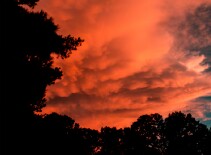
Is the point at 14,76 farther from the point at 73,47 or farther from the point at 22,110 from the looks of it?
the point at 73,47

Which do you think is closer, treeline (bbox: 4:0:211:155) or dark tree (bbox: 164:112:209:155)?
treeline (bbox: 4:0:211:155)

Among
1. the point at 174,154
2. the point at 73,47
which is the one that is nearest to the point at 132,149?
the point at 174,154

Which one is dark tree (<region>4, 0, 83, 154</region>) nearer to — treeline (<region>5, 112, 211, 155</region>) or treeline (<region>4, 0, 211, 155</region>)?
treeline (<region>4, 0, 211, 155</region>)

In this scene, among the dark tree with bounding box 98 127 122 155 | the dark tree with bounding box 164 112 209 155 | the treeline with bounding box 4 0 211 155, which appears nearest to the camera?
the treeline with bounding box 4 0 211 155

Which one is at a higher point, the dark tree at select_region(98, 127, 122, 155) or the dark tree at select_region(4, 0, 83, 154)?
the dark tree at select_region(98, 127, 122, 155)

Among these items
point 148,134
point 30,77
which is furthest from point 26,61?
point 148,134

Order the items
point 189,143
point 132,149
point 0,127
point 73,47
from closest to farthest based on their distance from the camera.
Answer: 1. point 0,127
2. point 73,47
3. point 189,143
4. point 132,149

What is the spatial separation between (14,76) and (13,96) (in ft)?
3.33

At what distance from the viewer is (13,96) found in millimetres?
13523

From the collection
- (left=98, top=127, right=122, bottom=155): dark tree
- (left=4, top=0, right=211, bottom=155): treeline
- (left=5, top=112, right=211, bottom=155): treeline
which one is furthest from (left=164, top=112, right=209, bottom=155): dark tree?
(left=4, top=0, right=211, bottom=155): treeline

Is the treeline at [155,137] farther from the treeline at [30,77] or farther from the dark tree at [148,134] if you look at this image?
the treeline at [30,77]

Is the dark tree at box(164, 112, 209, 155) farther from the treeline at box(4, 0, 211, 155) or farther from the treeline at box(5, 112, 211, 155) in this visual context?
the treeline at box(4, 0, 211, 155)

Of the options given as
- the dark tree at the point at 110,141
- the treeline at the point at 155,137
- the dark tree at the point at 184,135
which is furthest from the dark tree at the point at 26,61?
the dark tree at the point at 110,141

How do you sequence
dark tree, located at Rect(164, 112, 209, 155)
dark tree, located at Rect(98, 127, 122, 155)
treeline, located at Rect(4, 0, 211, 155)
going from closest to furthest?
treeline, located at Rect(4, 0, 211, 155) < dark tree, located at Rect(164, 112, 209, 155) < dark tree, located at Rect(98, 127, 122, 155)
